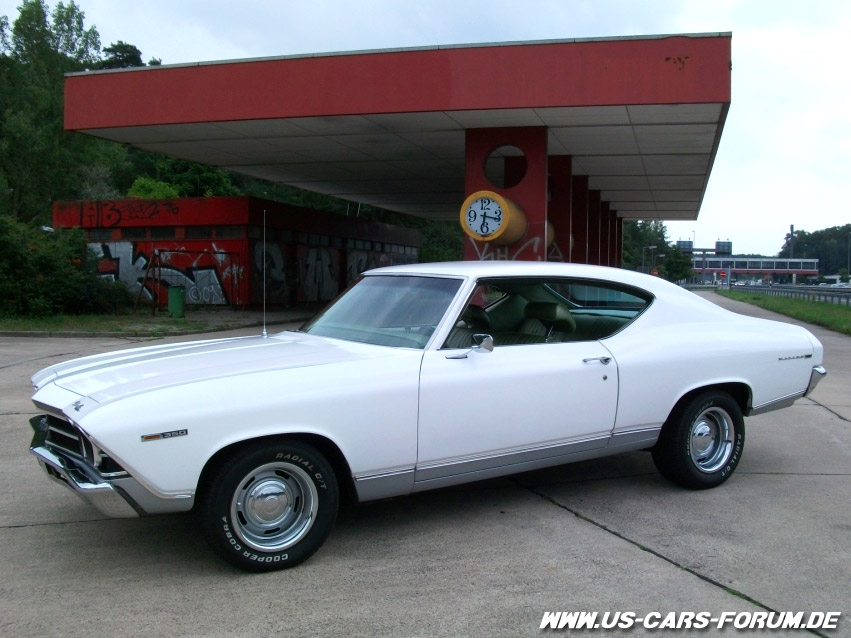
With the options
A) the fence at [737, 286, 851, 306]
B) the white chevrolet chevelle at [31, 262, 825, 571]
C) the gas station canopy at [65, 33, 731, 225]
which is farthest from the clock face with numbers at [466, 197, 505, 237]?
the fence at [737, 286, 851, 306]

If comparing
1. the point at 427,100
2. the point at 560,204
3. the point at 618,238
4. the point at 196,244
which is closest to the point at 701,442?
the point at 427,100

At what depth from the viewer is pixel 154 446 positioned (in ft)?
11.5

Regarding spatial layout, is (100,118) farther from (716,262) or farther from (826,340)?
(716,262)

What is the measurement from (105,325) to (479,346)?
15.9m

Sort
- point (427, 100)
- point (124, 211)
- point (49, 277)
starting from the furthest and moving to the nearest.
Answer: point (124, 211), point (49, 277), point (427, 100)

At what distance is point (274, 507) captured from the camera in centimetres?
384

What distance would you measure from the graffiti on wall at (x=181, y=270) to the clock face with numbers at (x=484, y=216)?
11725 mm

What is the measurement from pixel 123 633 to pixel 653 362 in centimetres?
337

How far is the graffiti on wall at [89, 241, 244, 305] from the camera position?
24922 mm

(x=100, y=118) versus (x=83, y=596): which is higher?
(x=100, y=118)

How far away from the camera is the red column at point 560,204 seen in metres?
20.0

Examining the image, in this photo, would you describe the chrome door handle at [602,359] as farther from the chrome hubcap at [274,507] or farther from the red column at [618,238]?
the red column at [618,238]

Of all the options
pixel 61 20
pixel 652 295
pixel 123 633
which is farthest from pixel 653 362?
pixel 61 20

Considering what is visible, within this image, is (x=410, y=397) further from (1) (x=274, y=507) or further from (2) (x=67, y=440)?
(2) (x=67, y=440)
